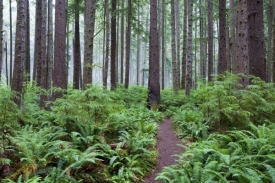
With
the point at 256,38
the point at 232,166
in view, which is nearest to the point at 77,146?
the point at 232,166

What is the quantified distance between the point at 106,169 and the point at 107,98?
2277 mm

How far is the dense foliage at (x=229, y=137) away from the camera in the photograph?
170 inches

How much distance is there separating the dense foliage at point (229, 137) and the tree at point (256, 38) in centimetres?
86

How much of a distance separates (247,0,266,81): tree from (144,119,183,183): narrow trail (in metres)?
3.84

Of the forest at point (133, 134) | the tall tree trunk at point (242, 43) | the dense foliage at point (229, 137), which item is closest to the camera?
the dense foliage at point (229, 137)

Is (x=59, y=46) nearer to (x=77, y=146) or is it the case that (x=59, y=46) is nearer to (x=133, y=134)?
(x=133, y=134)

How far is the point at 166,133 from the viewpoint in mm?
8820

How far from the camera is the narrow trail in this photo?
574 centimetres

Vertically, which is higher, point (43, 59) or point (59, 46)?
point (59, 46)

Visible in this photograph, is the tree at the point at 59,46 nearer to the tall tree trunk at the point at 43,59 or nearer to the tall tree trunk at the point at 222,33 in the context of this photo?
the tall tree trunk at the point at 43,59

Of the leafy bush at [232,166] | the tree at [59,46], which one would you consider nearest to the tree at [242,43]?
the leafy bush at [232,166]

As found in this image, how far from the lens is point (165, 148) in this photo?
7.15 metres

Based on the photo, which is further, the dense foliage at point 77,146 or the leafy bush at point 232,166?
the dense foliage at point 77,146

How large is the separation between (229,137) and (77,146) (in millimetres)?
3468
